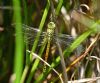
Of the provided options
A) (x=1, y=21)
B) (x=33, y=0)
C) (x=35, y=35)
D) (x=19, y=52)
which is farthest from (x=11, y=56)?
(x=19, y=52)

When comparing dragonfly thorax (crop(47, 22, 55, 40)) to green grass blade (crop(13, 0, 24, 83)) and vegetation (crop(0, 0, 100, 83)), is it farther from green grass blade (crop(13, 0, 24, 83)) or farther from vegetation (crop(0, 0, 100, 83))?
green grass blade (crop(13, 0, 24, 83))

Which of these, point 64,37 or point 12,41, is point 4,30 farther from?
point 64,37

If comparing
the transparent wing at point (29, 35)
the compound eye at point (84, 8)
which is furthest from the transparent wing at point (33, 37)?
the compound eye at point (84, 8)

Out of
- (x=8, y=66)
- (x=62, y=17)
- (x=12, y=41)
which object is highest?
(x=62, y=17)

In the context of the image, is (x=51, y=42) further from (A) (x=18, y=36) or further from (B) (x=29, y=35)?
(A) (x=18, y=36)

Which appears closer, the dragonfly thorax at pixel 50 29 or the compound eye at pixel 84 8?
the dragonfly thorax at pixel 50 29

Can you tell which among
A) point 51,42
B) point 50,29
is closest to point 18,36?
point 50,29

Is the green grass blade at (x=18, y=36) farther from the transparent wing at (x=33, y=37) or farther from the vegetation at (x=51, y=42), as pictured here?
the transparent wing at (x=33, y=37)

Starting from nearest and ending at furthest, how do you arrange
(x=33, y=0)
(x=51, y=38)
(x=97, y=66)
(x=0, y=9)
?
(x=51, y=38), (x=97, y=66), (x=33, y=0), (x=0, y=9)

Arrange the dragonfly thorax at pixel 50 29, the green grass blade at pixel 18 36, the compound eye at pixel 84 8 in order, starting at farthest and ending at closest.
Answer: the compound eye at pixel 84 8 < the dragonfly thorax at pixel 50 29 < the green grass blade at pixel 18 36
